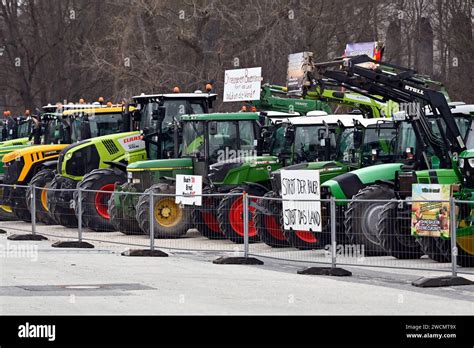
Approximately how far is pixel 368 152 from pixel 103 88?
34.1m

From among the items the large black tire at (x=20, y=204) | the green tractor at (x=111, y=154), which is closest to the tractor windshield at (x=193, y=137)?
the green tractor at (x=111, y=154)

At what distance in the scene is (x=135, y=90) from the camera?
140 feet

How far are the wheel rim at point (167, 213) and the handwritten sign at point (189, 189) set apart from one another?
1.39 feet

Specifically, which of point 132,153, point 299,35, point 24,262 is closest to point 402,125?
point 24,262

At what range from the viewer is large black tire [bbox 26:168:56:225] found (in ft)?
88.3

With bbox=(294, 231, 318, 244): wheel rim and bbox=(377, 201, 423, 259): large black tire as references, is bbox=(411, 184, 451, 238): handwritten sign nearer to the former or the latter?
bbox=(377, 201, 423, 259): large black tire

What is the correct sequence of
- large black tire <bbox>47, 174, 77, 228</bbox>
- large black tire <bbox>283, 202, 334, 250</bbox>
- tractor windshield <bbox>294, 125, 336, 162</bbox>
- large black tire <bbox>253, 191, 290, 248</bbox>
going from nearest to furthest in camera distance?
large black tire <bbox>283, 202, 334, 250</bbox> → large black tire <bbox>253, 191, 290, 248</bbox> → tractor windshield <bbox>294, 125, 336, 162</bbox> → large black tire <bbox>47, 174, 77, 228</bbox>

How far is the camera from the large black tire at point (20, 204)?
28.0 meters

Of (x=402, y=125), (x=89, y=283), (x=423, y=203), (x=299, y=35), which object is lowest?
(x=89, y=283)

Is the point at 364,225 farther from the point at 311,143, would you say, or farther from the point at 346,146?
the point at 311,143

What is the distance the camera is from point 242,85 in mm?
26828

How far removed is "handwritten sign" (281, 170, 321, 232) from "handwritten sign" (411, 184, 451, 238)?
158cm

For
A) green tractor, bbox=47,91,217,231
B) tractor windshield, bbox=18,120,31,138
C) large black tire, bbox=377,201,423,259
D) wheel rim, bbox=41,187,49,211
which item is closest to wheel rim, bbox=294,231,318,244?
large black tire, bbox=377,201,423,259
